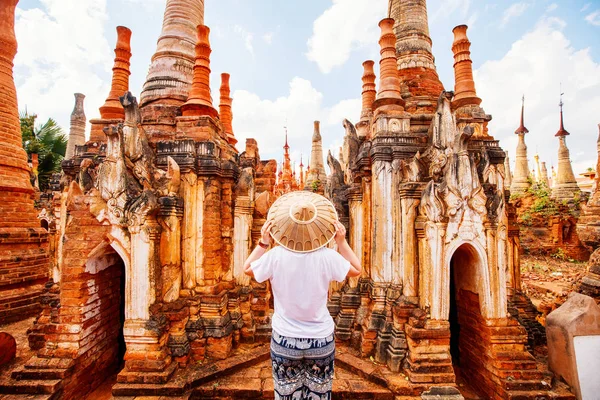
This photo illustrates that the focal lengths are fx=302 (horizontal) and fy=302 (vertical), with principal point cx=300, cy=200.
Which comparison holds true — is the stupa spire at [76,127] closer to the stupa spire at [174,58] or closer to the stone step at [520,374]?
the stupa spire at [174,58]

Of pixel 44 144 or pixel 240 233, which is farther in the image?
pixel 44 144

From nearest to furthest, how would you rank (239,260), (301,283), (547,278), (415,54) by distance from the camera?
(301,283) < (239,260) < (415,54) < (547,278)

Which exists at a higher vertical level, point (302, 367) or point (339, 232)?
point (339, 232)

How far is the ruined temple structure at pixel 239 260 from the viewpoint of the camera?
429 centimetres

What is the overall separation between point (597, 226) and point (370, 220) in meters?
5.02

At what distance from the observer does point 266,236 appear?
2.62m

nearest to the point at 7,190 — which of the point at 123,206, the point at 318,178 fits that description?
the point at 123,206

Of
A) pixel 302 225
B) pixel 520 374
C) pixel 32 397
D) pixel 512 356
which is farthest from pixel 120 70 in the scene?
pixel 520 374

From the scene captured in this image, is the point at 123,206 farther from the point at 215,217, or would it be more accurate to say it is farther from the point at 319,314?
the point at 319,314

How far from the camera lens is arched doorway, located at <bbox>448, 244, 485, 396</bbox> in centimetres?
460

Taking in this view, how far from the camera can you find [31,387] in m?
4.00

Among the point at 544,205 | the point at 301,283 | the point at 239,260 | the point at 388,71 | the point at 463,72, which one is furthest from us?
the point at 544,205

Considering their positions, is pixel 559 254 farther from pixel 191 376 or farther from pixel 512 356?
pixel 191 376

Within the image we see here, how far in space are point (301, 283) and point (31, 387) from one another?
4.29 meters
